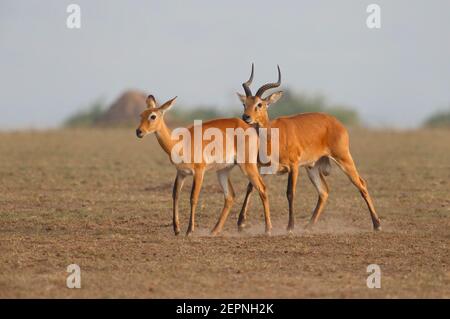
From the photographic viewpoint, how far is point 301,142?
43.1 feet

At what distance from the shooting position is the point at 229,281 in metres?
9.34

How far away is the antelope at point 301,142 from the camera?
13039 mm

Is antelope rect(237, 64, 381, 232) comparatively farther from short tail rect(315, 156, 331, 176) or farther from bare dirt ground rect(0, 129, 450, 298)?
bare dirt ground rect(0, 129, 450, 298)

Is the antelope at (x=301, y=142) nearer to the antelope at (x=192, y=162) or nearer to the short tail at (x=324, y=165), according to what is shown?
the short tail at (x=324, y=165)

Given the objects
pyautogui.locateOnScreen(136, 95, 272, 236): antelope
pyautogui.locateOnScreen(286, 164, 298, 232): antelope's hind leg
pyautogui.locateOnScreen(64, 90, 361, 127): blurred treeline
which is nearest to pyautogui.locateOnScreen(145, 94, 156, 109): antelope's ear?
pyautogui.locateOnScreen(136, 95, 272, 236): antelope

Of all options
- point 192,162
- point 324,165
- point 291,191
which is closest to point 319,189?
point 324,165

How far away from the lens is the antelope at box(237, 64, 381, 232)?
1304 cm

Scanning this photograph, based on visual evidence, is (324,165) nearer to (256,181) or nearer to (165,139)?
(256,181)

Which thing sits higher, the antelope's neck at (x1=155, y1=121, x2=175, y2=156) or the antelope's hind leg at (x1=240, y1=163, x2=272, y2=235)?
the antelope's neck at (x1=155, y1=121, x2=175, y2=156)

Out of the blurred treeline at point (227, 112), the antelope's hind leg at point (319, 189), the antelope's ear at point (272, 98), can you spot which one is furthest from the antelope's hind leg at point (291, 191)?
the blurred treeline at point (227, 112)

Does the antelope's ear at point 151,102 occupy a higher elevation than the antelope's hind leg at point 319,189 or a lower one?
higher

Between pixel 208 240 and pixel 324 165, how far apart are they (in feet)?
8.66

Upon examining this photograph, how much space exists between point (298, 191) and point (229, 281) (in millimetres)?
8888
